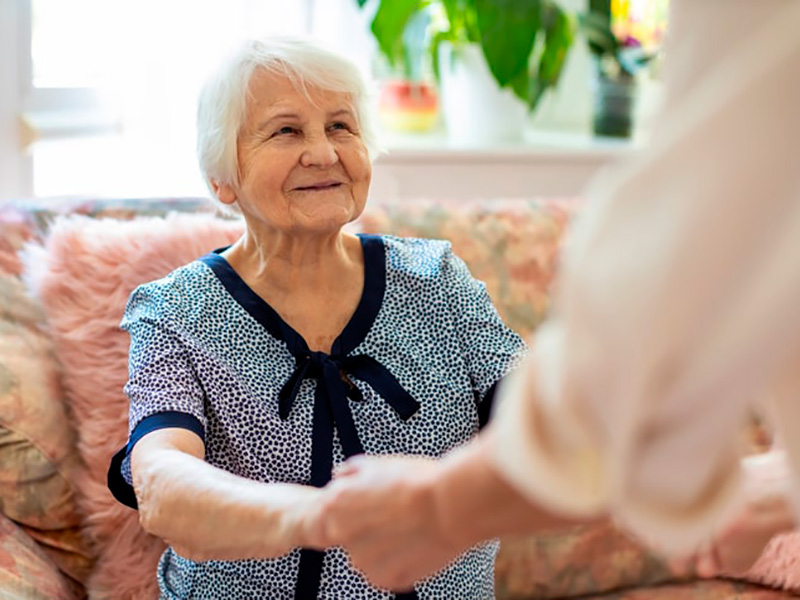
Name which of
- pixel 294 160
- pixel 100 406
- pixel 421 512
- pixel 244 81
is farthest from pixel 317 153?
pixel 421 512

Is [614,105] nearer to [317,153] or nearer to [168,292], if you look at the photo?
[317,153]

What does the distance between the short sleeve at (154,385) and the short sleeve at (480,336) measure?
416mm

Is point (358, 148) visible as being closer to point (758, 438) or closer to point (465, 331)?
point (465, 331)

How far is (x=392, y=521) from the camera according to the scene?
83 cm

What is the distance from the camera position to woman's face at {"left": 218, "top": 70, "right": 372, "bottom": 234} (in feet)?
5.33

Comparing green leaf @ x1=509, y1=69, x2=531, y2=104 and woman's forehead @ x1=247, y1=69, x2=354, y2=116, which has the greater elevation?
woman's forehead @ x1=247, y1=69, x2=354, y2=116

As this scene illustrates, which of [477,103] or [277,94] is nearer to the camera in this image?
[277,94]

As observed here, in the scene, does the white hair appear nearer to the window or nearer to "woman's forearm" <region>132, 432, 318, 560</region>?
"woman's forearm" <region>132, 432, 318, 560</region>

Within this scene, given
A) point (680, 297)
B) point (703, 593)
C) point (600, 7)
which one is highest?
point (600, 7)

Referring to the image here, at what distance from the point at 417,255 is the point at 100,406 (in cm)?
55

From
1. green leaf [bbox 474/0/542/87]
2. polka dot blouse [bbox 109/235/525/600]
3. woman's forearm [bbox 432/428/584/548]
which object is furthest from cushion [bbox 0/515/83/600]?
green leaf [bbox 474/0/542/87]

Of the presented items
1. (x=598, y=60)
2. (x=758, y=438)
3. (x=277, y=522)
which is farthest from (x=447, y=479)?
(x=598, y=60)

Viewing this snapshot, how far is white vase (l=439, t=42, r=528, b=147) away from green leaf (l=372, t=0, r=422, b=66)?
0.73 feet

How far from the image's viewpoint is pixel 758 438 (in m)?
2.14
